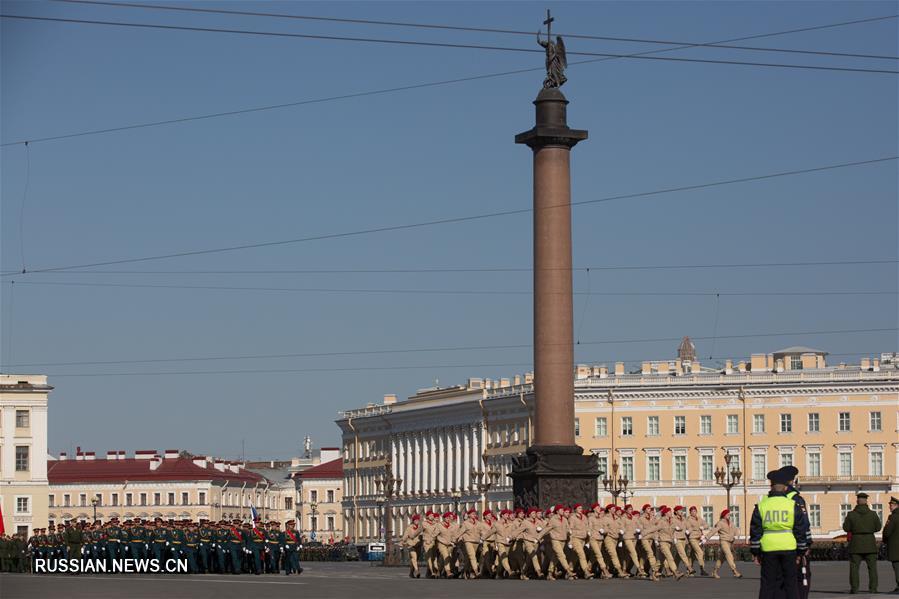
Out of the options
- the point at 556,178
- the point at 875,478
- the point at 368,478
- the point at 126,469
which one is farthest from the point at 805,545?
the point at 126,469

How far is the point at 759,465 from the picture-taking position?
343ft

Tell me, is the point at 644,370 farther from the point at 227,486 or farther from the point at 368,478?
the point at 227,486

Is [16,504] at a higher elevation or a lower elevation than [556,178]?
lower

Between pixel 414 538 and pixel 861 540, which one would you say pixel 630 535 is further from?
pixel 861 540

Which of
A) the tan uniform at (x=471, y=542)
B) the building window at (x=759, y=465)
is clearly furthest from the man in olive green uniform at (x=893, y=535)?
the building window at (x=759, y=465)

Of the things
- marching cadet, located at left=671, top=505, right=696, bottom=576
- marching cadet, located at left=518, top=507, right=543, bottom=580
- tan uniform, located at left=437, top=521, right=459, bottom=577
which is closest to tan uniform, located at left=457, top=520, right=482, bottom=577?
tan uniform, located at left=437, top=521, right=459, bottom=577

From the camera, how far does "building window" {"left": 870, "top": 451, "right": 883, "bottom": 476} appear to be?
102 metres

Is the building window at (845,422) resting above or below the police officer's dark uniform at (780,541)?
above

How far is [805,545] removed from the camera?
20.8 meters

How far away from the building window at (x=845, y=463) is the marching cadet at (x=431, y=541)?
6563cm

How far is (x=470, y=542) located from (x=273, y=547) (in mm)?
7647

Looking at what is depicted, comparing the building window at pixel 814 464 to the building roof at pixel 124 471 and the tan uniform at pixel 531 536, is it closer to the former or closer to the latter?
the tan uniform at pixel 531 536

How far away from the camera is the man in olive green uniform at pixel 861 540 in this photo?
97.6 ft

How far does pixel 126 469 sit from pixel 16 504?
57111 mm
